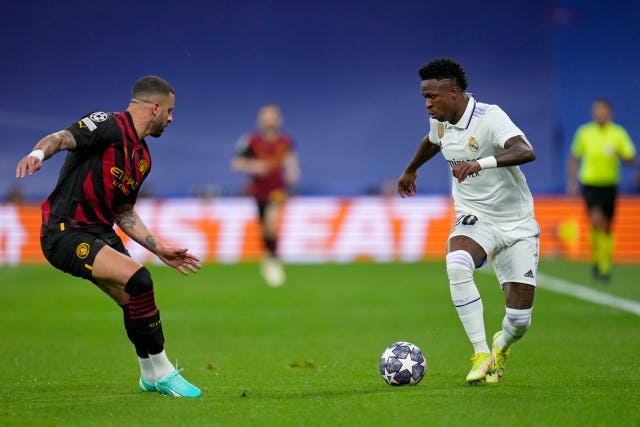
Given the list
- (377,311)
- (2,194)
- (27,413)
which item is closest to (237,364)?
(27,413)

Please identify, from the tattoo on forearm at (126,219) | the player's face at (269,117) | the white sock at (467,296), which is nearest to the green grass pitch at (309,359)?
the white sock at (467,296)

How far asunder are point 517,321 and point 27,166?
141 inches

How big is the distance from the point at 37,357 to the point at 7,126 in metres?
17.8

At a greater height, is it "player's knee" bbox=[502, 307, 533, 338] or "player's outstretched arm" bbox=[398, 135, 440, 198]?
"player's outstretched arm" bbox=[398, 135, 440, 198]

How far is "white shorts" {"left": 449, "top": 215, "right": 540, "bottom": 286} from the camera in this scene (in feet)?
25.8

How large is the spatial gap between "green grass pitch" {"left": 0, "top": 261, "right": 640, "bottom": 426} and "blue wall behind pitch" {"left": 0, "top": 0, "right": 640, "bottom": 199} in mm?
10734

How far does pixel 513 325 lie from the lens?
25.7ft

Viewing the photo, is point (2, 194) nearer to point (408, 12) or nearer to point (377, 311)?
point (408, 12)

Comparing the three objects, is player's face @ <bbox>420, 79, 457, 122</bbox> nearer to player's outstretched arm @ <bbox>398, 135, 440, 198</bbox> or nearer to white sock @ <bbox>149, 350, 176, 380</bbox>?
player's outstretched arm @ <bbox>398, 135, 440, 198</bbox>

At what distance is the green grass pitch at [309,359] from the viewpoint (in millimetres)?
6395

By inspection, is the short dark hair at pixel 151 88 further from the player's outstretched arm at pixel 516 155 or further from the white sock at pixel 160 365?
the player's outstretched arm at pixel 516 155

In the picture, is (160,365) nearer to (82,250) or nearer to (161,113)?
(82,250)

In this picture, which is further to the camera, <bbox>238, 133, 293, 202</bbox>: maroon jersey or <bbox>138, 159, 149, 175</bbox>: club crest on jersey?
<bbox>238, 133, 293, 202</bbox>: maroon jersey

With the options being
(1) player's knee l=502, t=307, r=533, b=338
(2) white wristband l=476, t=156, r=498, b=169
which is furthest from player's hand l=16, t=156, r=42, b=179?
(1) player's knee l=502, t=307, r=533, b=338
